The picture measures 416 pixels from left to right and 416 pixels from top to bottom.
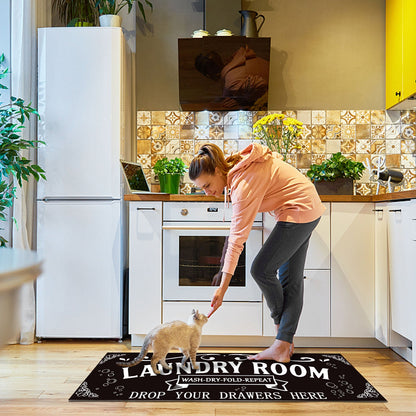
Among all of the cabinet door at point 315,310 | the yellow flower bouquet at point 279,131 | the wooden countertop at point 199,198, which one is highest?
the yellow flower bouquet at point 279,131

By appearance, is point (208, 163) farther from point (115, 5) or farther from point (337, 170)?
point (115, 5)

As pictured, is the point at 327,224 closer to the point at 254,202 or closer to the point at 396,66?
the point at 254,202

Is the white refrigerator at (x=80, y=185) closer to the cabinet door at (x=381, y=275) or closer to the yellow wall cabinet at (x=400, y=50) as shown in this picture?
the cabinet door at (x=381, y=275)

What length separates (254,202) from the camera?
209 cm

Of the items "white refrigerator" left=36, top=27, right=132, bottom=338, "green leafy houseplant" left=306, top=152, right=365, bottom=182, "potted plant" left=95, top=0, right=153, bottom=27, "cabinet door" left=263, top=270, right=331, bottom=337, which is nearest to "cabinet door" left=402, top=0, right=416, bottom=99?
"green leafy houseplant" left=306, top=152, right=365, bottom=182

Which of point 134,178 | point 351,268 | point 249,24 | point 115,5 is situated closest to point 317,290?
point 351,268

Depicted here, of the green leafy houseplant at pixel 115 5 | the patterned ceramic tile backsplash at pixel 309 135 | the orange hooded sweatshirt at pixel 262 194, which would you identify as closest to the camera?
the orange hooded sweatshirt at pixel 262 194

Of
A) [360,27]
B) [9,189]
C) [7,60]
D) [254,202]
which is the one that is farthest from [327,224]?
[7,60]

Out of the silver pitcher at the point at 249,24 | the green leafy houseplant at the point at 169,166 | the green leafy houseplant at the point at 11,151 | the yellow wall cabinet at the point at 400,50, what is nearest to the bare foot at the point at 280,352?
the green leafy houseplant at the point at 169,166

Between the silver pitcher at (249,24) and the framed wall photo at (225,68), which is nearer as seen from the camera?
the framed wall photo at (225,68)

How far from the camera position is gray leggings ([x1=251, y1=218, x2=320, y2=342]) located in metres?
2.32

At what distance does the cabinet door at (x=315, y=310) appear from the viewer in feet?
9.16

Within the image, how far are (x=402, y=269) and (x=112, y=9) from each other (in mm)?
2420

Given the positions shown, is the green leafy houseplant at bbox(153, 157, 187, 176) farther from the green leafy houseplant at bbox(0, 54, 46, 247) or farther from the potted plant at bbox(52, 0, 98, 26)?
the potted plant at bbox(52, 0, 98, 26)
